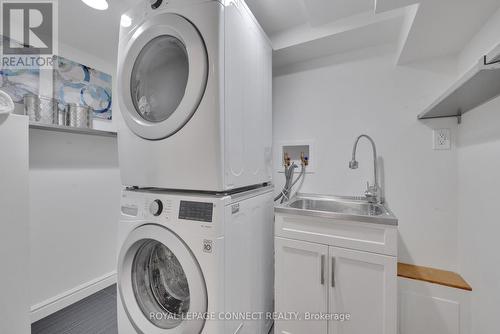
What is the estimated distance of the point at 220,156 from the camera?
0.90m

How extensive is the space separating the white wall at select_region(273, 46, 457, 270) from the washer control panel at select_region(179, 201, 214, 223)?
118 centimetres

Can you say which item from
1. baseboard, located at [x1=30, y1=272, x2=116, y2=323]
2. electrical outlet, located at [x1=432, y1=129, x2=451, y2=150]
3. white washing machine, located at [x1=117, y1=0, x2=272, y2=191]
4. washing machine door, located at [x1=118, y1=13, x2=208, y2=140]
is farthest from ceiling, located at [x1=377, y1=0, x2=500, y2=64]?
baseboard, located at [x1=30, y1=272, x2=116, y2=323]

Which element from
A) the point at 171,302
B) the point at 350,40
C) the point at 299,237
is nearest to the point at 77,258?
the point at 171,302

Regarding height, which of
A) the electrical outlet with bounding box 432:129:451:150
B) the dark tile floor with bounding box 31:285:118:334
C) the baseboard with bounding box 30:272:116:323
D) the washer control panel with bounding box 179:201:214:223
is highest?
the electrical outlet with bounding box 432:129:451:150

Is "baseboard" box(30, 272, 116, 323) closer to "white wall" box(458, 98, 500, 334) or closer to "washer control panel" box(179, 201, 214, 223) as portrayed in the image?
"washer control panel" box(179, 201, 214, 223)

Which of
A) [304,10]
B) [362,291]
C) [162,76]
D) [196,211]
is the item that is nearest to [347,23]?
[304,10]

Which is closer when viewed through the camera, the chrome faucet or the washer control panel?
the washer control panel

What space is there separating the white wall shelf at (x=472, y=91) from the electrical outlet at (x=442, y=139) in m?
0.10

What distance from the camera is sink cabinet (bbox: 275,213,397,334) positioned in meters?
1.05

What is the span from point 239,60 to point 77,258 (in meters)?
2.23
